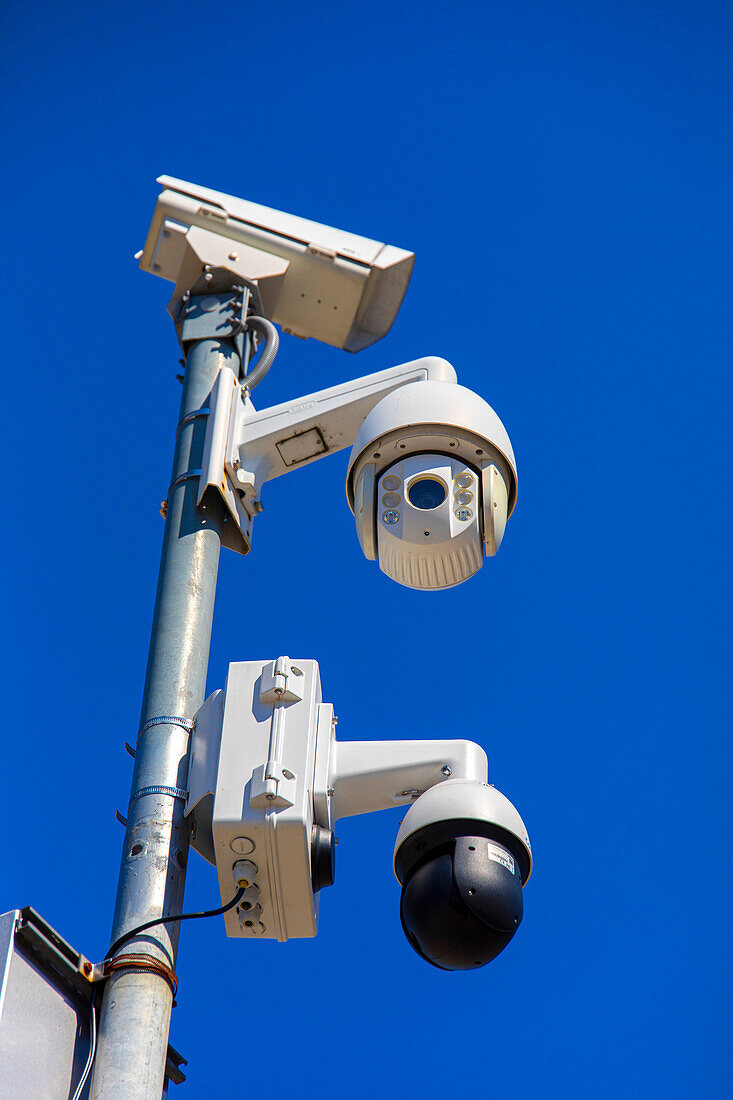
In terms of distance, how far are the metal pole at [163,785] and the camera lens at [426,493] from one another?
684mm

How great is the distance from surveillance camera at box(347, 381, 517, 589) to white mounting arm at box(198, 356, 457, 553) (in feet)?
1.38

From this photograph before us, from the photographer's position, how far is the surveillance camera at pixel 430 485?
12.8 feet

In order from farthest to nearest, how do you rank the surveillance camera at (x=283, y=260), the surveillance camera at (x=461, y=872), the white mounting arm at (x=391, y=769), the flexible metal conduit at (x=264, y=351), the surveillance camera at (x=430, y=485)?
the surveillance camera at (x=283, y=260), the flexible metal conduit at (x=264, y=351), the surveillance camera at (x=430, y=485), the white mounting arm at (x=391, y=769), the surveillance camera at (x=461, y=872)

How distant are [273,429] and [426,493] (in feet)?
2.40

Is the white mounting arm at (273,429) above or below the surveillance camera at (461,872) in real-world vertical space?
above

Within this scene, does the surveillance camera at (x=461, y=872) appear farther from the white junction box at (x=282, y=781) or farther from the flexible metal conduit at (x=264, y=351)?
the flexible metal conduit at (x=264, y=351)

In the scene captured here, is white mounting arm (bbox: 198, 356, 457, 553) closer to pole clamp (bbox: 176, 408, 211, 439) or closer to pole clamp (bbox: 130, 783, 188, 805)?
pole clamp (bbox: 176, 408, 211, 439)

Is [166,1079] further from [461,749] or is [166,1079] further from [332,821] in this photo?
[461,749]

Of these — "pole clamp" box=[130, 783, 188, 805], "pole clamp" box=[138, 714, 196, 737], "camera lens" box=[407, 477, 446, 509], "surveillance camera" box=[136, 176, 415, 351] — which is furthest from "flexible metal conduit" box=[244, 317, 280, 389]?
"pole clamp" box=[130, 783, 188, 805]

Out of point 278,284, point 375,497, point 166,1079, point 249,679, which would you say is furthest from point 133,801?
point 278,284

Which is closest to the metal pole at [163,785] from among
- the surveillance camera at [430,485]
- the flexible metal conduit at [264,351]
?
the flexible metal conduit at [264,351]

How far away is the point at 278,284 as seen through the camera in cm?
551

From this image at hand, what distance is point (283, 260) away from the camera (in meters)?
5.51

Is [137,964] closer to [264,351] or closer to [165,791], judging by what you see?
[165,791]
